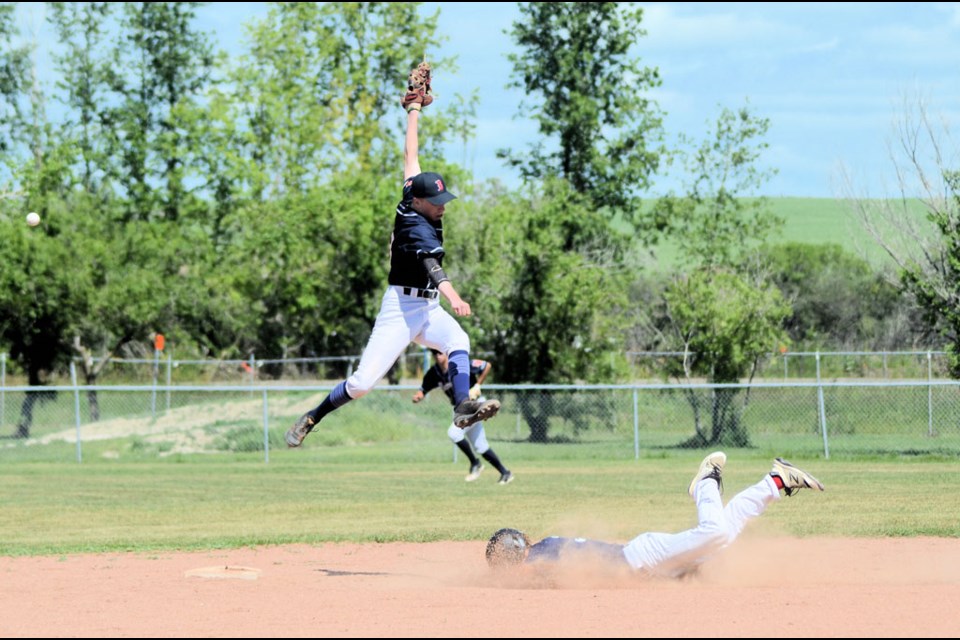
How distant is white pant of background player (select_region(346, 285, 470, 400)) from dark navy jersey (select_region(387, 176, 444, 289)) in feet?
0.41

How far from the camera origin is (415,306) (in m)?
9.22

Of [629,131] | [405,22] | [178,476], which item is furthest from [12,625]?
[405,22]

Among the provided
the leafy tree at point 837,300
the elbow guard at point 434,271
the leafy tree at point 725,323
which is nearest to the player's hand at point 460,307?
the elbow guard at point 434,271

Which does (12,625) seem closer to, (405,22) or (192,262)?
(192,262)

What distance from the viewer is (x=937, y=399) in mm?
24156

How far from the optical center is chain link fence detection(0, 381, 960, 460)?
2386cm

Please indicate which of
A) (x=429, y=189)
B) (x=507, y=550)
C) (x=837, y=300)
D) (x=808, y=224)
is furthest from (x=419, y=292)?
(x=808, y=224)

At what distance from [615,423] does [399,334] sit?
17.1 m

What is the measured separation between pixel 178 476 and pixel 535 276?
37.1ft

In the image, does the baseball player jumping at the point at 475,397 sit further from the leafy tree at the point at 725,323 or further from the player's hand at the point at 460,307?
the leafy tree at the point at 725,323

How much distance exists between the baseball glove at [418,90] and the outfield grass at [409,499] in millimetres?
4611

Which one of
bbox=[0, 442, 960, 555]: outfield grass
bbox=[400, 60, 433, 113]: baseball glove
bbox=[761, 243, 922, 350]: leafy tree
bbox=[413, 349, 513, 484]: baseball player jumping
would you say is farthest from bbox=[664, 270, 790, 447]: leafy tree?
bbox=[761, 243, 922, 350]: leafy tree

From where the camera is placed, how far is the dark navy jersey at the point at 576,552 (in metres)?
8.47

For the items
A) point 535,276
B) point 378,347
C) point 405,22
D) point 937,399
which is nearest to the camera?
point 378,347
